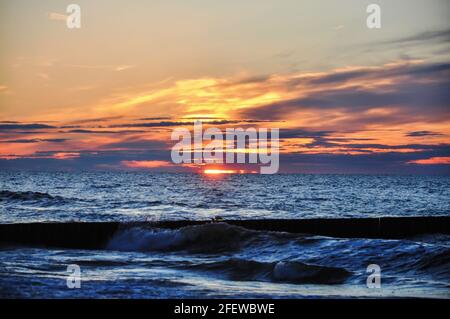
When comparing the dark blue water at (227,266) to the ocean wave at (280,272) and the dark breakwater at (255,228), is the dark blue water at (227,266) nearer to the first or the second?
the ocean wave at (280,272)

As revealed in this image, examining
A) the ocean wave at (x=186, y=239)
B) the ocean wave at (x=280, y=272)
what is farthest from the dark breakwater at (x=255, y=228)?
the ocean wave at (x=280, y=272)

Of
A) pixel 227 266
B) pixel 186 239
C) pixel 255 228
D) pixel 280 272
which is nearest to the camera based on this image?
pixel 280 272

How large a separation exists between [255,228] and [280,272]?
651 centimetres

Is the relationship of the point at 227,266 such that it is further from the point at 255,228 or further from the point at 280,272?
the point at 255,228

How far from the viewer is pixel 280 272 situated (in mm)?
14484

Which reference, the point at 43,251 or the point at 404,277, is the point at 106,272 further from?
the point at 404,277

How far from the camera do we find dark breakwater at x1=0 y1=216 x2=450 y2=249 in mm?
19094

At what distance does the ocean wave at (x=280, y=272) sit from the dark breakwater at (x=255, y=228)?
5003 mm

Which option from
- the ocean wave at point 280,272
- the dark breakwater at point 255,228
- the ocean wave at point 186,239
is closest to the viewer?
the ocean wave at point 280,272

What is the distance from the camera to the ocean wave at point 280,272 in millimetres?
13984

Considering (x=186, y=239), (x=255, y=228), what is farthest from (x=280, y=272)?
(x=255, y=228)

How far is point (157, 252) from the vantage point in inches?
764

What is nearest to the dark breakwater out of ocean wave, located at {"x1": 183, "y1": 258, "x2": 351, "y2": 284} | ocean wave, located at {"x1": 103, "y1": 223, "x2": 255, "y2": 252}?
ocean wave, located at {"x1": 103, "y1": 223, "x2": 255, "y2": 252}
